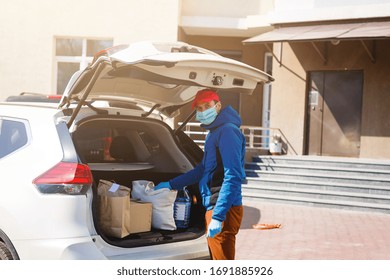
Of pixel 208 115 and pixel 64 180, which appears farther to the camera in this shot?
pixel 208 115

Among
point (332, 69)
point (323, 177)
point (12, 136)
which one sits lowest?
point (323, 177)

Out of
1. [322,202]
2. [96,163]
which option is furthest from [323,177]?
[96,163]

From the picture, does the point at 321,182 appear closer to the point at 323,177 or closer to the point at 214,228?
the point at 323,177

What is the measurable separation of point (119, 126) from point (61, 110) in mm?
802

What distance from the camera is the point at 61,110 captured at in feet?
14.4

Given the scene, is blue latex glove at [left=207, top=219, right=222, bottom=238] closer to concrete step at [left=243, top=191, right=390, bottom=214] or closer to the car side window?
the car side window

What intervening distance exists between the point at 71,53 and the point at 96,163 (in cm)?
1224

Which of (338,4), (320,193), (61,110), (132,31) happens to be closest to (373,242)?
(320,193)

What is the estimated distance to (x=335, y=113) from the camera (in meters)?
16.2

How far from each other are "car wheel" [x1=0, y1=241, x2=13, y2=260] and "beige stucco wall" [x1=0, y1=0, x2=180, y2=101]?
1267 cm

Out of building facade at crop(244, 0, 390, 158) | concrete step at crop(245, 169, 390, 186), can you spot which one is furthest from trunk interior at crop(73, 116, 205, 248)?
building facade at crop(244, 0, 390, 158)

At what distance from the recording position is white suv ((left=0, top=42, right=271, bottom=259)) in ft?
12.8

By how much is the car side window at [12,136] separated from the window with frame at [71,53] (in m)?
12.6
